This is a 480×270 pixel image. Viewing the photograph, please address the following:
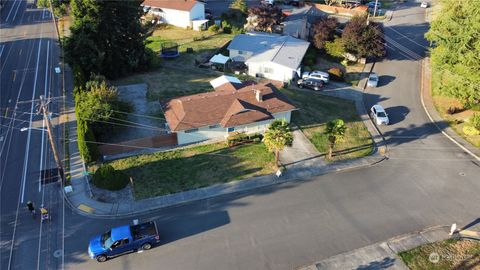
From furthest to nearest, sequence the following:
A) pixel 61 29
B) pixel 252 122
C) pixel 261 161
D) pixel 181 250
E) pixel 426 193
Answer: pixel 61 29 → pixel 252 122 → pixel 261 161 → pixel 426 193 → pixel 181 250

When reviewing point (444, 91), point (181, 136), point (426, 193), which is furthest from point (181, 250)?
point (444, 91)

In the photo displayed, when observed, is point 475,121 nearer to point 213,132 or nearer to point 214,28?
point 213,132

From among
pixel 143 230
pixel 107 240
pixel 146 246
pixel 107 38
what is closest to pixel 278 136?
pixel 143 230

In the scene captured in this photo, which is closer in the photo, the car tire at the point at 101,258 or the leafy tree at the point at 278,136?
the car tire at the point at 101,258

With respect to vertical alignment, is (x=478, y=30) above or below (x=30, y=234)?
above

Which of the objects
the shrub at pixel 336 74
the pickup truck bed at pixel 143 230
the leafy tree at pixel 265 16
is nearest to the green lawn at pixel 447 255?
the pickup truck bed at pixel 143 230

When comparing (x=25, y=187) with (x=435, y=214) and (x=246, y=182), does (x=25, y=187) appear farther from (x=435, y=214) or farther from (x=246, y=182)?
(x=435, y=214)

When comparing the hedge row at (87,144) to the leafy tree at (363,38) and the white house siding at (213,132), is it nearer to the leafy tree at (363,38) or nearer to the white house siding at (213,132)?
the white house siding at (213,132)

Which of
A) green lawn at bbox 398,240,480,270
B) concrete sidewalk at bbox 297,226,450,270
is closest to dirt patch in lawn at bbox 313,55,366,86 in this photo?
concrete sidewalk at bbox 297,226,450,270
